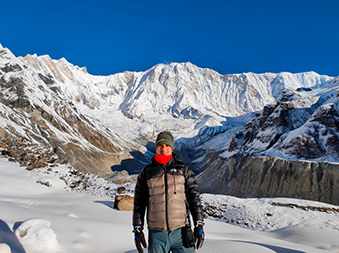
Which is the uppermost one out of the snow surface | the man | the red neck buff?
the red neck buff

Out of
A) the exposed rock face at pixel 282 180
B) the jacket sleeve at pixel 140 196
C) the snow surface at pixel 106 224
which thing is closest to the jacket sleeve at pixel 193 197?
the jacket sleeve at pixel 140 196

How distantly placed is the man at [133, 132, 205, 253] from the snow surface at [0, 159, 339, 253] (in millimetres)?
2164

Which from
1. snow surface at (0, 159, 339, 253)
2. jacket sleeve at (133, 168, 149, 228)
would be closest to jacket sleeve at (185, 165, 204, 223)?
jacket sleeve at (133, 168, 149, 228)

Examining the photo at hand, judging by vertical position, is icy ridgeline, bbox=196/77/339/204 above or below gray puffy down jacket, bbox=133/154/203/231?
above

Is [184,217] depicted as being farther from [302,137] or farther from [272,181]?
[302,137]

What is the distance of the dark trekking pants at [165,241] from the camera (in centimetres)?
344

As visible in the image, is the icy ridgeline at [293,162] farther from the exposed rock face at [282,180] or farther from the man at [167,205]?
the man at [167,205]

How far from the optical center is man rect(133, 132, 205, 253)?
3.45 meters

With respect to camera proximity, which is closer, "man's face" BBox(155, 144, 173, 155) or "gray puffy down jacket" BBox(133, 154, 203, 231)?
"gray puffy down jacket" BBox(133, 154, 203, 231)

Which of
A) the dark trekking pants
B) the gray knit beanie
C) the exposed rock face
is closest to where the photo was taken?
the dark trekking pants

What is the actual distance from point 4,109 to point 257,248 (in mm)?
94392

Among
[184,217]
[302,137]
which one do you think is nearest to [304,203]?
[184,217]

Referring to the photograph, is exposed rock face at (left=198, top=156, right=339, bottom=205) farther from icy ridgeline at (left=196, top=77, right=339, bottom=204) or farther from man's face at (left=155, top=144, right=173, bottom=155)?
man's face at (left=155, top=144, right=173, bottom=155)

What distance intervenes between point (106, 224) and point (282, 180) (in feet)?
124
